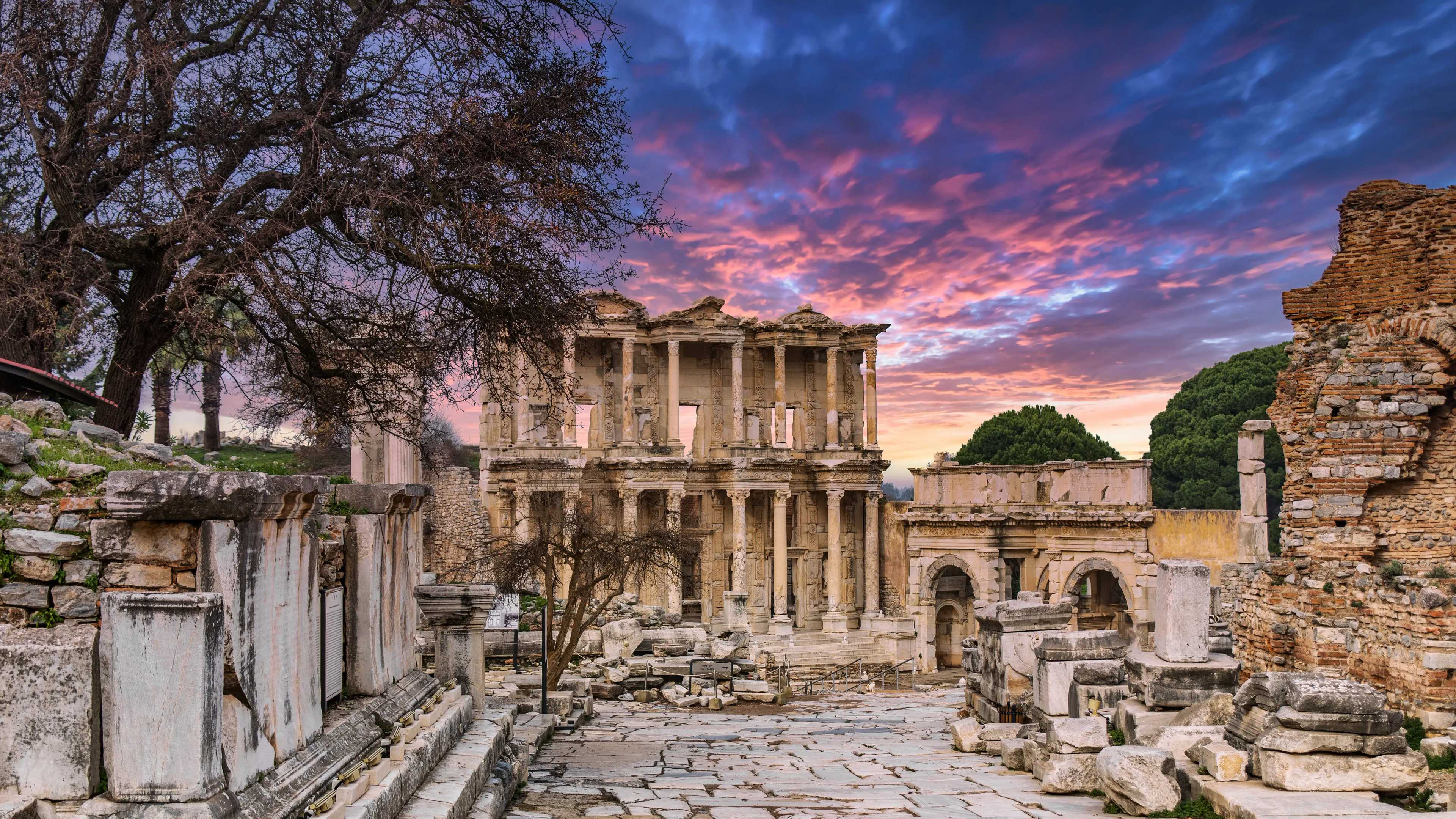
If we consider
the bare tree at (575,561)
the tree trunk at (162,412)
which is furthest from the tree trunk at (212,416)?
the bare tree at (575,561)

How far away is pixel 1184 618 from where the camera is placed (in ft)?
33.5

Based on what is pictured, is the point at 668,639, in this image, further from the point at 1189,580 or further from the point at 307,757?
the point at 307,757

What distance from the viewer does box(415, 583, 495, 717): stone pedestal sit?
10117 mm

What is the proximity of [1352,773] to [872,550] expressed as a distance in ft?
94.0

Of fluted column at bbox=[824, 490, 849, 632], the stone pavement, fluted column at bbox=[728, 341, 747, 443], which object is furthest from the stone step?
fluted column at bbox=[824, 490, 849, 632]

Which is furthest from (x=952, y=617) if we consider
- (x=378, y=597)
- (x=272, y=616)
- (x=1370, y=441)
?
(x=272, y=616)

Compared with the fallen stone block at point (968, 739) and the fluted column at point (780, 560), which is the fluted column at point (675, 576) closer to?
the fluted column at point (780, 560)

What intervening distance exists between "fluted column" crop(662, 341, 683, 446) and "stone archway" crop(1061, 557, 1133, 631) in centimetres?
1347

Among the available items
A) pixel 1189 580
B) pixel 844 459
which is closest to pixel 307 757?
pixel 1189 580

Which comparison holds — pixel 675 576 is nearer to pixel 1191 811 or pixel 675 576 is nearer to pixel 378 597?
pixel 378 597

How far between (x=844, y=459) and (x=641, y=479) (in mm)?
7255

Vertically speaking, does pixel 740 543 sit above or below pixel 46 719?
below

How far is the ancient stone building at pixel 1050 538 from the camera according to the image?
2683cm

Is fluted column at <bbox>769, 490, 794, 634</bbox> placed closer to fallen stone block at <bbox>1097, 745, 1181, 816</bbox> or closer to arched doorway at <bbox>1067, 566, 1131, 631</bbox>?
arched doorway at <bbox>1067, 566, 1131, 631</bbox>
